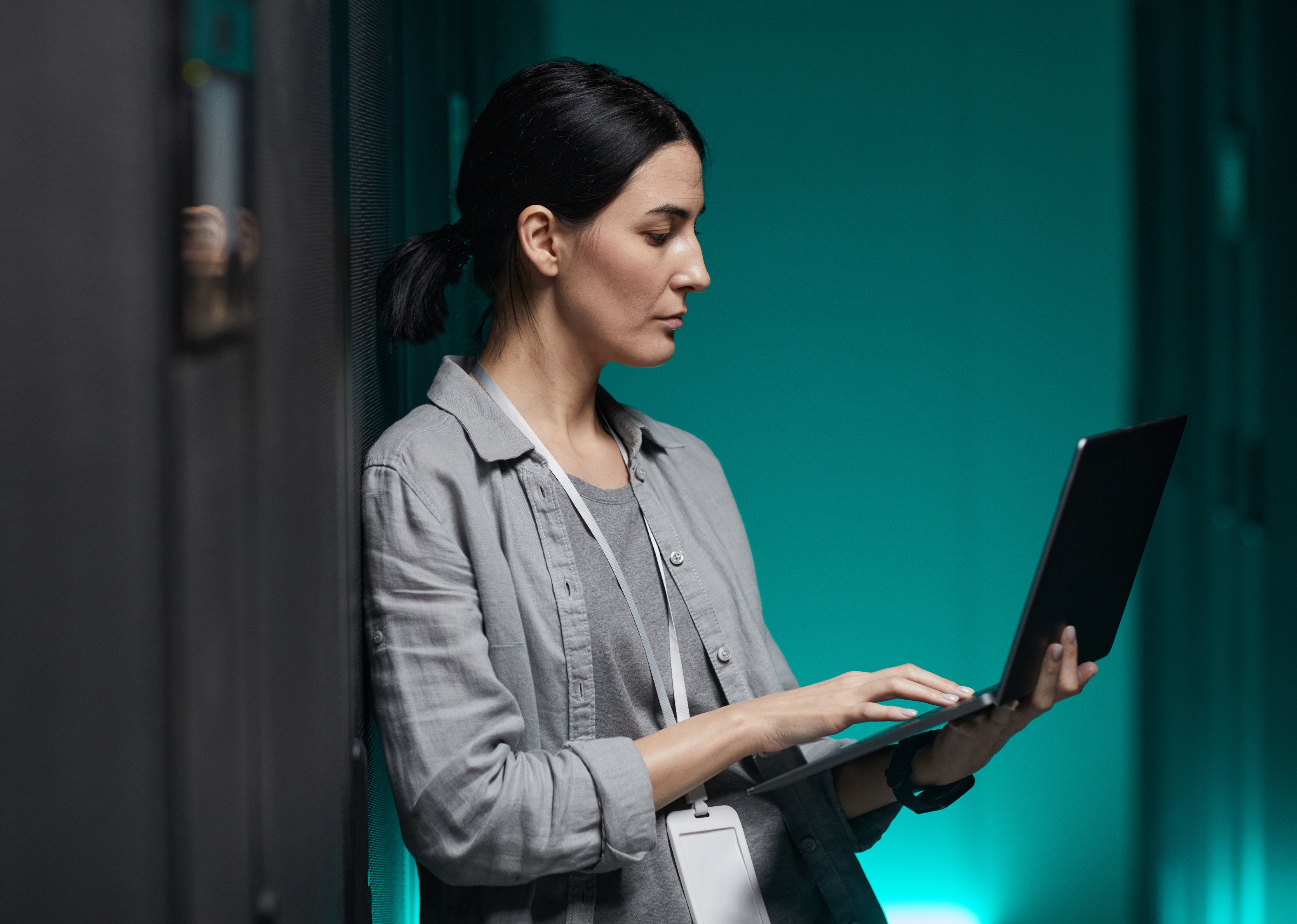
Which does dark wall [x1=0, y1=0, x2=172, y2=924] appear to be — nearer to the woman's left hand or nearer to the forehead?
the forehead

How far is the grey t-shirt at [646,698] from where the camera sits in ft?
3.43

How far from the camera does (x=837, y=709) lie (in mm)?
1003

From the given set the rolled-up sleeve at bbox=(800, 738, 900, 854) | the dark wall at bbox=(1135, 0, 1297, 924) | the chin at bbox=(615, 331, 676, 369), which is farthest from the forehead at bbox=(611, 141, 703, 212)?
the dark wall at bbox=(1135, 0, 1297, 924)

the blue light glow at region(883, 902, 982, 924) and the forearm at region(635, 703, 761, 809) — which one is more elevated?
the forearm at region(635, 703, 761, 809)

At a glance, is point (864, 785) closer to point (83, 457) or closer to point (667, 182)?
point (667, 182)

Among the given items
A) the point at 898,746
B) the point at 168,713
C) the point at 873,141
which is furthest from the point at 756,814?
the point at 873,141

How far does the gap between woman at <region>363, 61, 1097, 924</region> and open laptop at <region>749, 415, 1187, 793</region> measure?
0.06 meters

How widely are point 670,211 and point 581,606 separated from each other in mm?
418

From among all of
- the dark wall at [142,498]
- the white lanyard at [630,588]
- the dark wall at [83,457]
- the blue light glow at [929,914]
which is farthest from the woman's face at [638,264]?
the blue light glow at [929,914]

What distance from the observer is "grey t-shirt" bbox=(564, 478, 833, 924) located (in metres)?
1.05

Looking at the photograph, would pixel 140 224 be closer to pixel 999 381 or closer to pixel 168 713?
pixel 168 713

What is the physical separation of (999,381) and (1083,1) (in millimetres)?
759

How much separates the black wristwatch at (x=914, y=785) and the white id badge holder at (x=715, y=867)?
19 centimetres

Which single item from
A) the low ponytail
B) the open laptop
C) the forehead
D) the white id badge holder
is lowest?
the white id badge holder
